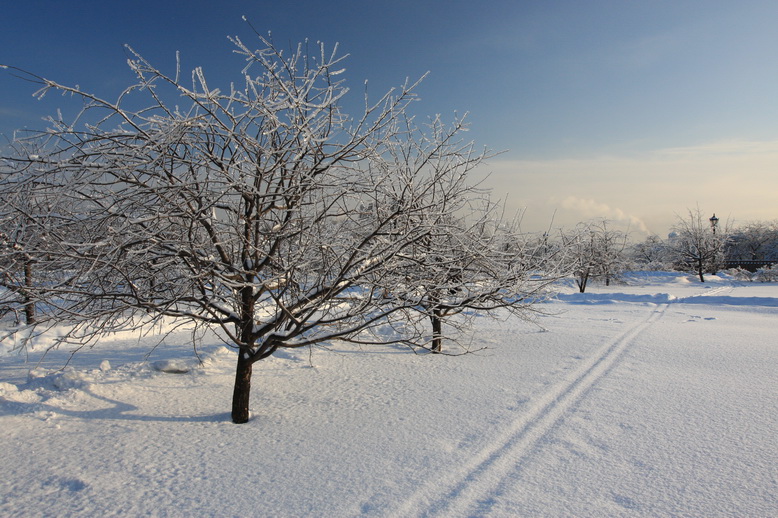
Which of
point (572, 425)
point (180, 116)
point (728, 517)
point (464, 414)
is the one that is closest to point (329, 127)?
point (180, 116)

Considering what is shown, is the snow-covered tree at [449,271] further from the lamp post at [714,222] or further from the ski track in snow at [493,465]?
the lamp post at [714,222]

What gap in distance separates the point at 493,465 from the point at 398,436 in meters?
1.05

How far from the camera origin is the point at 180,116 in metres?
4.30

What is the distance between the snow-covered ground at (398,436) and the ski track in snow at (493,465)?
0.02m

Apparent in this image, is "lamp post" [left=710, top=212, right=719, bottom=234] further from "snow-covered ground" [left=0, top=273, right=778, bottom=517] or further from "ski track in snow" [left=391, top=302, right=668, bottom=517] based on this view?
"ski track in snow" [left=391, top=302, right=668, bottom=517]

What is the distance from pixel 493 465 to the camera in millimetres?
4035

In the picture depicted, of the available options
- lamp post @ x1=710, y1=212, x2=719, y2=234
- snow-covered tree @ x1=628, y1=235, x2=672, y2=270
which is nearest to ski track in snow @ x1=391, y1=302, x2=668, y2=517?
lamp post @ x1=710, y1=212, x2=719, y2=234

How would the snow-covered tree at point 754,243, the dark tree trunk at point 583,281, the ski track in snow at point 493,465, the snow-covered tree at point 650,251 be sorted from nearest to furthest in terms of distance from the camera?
the ski track in snow at point 493,465, the dark tree trunk at point 583,281, the snow-covered tree at point 754,243, the snow-covered tree at point 650,251

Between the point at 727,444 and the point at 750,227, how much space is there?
54151 millimetres

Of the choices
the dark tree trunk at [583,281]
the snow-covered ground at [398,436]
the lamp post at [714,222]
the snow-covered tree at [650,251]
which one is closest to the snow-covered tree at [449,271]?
the snow-covered ground at [398,436]

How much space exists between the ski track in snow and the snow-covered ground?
0.05 feet

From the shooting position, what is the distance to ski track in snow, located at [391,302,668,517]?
133 inches

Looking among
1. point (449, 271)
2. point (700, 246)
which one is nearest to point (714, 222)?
point (700, 246)

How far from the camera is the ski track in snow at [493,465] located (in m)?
3.38
